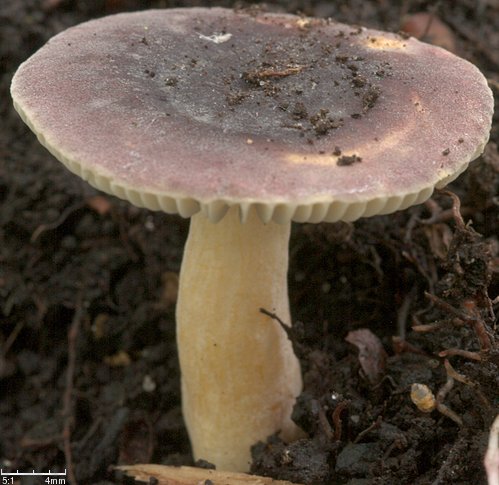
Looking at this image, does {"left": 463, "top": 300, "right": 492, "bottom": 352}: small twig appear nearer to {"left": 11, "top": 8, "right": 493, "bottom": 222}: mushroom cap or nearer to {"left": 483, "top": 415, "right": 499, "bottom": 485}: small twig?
{"left": 483, "top": 415, "right": 499, "bottom": 485}: small twig

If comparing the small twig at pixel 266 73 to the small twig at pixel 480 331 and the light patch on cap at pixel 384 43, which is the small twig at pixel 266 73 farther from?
the small twig at pixel 480 331

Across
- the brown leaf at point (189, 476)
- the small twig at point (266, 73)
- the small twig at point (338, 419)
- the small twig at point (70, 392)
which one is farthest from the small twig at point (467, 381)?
the small twig at point (70, 392)

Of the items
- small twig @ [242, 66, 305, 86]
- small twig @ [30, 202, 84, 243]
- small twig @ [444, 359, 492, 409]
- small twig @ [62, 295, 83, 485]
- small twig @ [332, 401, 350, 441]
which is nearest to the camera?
small twig @ [444, 359, 492, 409]

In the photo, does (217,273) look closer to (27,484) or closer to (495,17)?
(27,484)

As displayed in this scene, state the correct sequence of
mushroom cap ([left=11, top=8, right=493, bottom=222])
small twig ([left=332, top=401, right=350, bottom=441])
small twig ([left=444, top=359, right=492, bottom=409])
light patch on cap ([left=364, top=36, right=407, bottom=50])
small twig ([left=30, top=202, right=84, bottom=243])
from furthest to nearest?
small twig ([left=30, top=202, right=84, bottom=243]) < light patch on cap ([left=364, top=36, right=407, bottom=50]) < small twig ([left=332, top=401, right=350, bottom=441]) < small twig ([left=444, top=359, right=492, bottom=409]) < mushroom cap ([left=11, top=8, right=493, bottom=222])

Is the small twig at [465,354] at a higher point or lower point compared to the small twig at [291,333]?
higher

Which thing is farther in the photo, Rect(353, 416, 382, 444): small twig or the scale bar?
the scale bar

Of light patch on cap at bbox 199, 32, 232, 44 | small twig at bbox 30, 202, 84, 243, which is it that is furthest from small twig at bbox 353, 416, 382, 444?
small twig at bbox 30, 202, 84, 243
